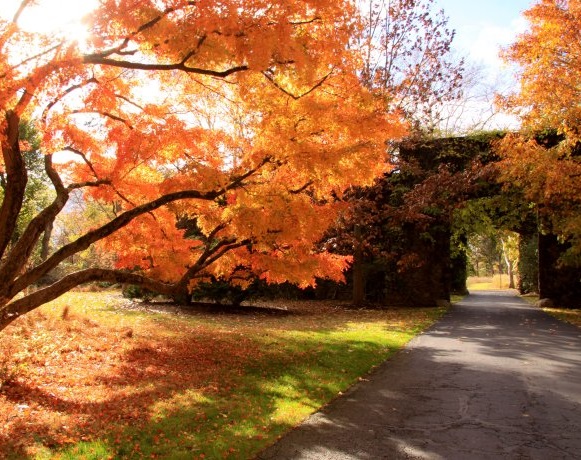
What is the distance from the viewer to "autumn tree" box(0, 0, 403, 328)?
6.45 meters

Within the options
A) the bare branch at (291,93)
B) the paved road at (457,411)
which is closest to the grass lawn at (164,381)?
the paved road at (457,411)

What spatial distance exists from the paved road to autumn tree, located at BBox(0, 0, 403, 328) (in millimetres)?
3107

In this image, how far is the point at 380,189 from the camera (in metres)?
23.0

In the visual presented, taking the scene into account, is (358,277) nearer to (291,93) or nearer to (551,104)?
(551,104)

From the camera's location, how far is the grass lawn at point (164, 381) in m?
5.04

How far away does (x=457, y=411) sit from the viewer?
6301 millimetres

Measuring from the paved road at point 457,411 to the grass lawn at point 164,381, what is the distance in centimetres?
48

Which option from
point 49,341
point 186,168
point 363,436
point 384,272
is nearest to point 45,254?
point 384,272

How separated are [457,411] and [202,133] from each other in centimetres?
654

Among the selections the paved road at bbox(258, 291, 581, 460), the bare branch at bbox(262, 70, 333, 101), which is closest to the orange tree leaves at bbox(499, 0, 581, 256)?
the paved road at bbox(258, 291, 581, 460)

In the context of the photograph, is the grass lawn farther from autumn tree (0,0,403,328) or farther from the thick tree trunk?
the thick tree trunk

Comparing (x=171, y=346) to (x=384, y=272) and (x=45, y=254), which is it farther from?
(x=45, y=254)

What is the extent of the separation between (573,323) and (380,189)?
32.4 feet

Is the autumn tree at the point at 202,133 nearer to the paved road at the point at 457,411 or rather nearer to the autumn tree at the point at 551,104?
the paved road at the point at 457,411
